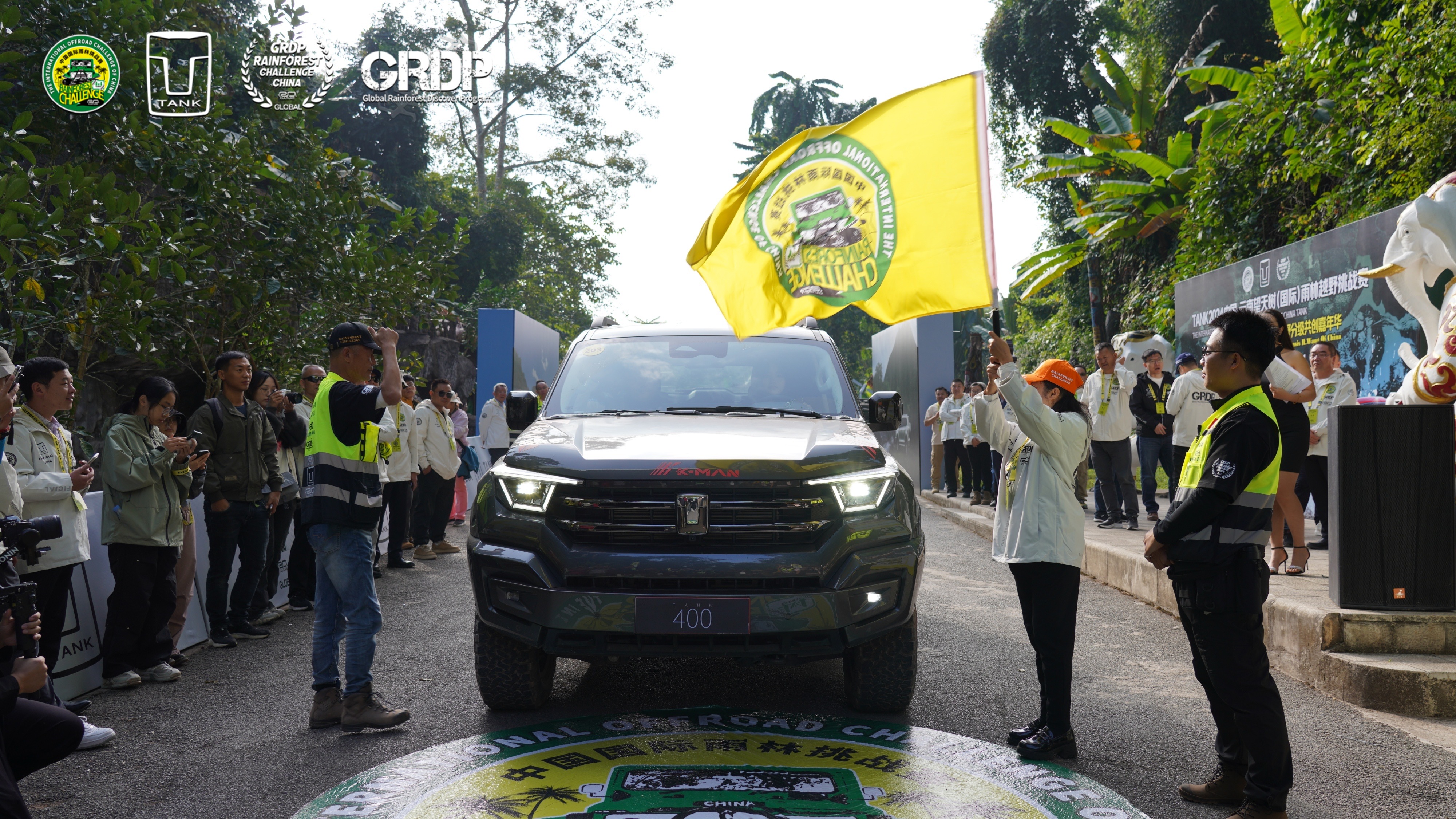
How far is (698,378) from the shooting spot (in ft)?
19.3

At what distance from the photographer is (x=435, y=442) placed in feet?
36.2

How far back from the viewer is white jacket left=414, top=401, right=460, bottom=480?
1089cm

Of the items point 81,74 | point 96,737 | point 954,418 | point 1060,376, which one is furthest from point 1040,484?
point 954,418

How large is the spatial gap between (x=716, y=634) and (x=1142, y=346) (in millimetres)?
17627

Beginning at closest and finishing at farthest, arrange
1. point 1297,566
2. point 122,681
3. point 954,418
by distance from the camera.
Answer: point 122,681 → point 1297,566 → point 954,418

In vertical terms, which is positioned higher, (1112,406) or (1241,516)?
(1112,406)

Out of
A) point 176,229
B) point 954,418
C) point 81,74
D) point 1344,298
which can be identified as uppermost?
point 81,74

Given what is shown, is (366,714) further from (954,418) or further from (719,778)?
(954,418)

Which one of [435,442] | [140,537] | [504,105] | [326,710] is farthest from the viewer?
[504,105]

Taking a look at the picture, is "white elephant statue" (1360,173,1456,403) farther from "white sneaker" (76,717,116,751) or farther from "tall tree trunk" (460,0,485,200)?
"tall tree trunk" (460,0,485,200)

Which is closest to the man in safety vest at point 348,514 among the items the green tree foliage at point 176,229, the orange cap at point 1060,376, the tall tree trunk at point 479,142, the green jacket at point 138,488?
the green jacket at point 138,488

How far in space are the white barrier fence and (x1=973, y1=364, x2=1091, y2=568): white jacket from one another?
9.78 ft

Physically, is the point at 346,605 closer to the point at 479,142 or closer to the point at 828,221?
the point at 828,221

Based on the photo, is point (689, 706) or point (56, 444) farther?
point (56, 444)
